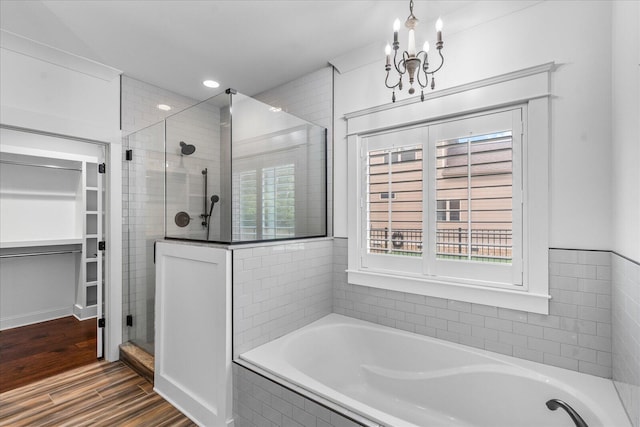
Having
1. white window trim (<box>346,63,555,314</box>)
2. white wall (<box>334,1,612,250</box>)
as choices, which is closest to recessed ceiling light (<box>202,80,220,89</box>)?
white window trim (<box>346,63,555,314</box>)

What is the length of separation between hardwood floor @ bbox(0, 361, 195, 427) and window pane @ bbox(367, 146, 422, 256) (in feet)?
6.12

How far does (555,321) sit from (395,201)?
1.20 metres

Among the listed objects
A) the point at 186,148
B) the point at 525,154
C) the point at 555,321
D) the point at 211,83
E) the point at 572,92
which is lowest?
the point at 555,321

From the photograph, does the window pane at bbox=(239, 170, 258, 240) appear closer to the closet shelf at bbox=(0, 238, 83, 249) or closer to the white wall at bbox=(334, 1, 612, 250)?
the white wall at bbox=(334, 1, 612, 250)

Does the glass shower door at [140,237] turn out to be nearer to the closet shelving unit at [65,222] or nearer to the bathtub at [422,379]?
the closet shelving unit at [65,222]

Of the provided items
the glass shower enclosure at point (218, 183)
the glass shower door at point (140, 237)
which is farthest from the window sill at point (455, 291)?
the glass shower door at point (140, 237)

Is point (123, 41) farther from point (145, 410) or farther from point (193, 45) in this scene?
point (145, 410)

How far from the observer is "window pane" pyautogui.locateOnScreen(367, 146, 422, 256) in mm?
2219

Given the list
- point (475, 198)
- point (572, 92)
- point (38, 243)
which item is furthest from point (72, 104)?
point (572, 92)

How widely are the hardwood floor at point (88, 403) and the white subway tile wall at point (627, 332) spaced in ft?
7.71

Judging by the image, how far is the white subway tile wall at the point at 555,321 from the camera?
5.24 ft

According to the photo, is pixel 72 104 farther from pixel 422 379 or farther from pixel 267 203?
pixel 422 379

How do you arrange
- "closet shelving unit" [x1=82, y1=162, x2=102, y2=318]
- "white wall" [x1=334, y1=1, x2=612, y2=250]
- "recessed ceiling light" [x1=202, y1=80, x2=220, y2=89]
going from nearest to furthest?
"white wall" [x1=334, y1=1, x2=612, y2=250] → "recessed ceiling light" [x1=202, y1=80, x2=220, y2=89] → "closet shelving unit" [x1=82, y1=162, x2=102, y2=318]

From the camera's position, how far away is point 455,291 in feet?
6.66
